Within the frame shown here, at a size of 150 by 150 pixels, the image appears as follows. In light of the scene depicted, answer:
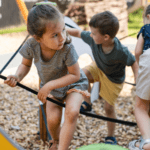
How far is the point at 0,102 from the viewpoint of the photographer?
2.60 meters

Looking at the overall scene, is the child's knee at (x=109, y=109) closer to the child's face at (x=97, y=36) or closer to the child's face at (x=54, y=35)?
Answer: the child's face at (x=97, y=36)

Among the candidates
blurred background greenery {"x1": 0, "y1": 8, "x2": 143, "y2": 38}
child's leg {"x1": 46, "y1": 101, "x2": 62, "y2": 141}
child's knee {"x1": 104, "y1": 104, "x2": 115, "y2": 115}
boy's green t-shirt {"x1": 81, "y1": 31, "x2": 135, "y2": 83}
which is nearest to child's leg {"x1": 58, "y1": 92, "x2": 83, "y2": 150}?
child's leg {"x1": 46, "y1": 101, "x2": 62, "y2": 141}

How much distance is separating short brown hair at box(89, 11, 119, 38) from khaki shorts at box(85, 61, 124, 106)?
37cm

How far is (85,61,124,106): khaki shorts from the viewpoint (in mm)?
1841

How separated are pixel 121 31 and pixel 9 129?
14.7 ft

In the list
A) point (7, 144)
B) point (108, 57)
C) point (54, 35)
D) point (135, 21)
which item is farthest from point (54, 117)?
point (135, 21)

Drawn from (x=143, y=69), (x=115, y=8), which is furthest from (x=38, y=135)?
(x=115, y=8)

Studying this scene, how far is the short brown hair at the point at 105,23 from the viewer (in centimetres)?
162

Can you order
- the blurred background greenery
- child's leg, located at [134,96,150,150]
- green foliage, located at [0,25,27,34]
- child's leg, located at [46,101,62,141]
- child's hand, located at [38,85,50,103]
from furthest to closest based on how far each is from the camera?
the blurred background greenery, green foliage, located at [0,25,27,34], child's leg, located at [46,101,62,141], child's hand, located at [38,85,50,103], child's leg, located at [134,96,150,150]

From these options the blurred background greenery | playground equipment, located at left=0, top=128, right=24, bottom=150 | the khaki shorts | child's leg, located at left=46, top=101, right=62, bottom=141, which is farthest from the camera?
the blurred background greenery

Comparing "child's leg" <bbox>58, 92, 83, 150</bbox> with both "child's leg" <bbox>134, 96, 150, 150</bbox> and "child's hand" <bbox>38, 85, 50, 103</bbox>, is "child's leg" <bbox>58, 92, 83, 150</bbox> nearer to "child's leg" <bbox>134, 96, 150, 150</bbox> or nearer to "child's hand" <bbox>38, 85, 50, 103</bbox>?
"child's hand" <bbox>38, 85, 50, 103</bbox>

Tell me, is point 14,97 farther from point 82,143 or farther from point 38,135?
point 82,143

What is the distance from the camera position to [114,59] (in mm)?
1662

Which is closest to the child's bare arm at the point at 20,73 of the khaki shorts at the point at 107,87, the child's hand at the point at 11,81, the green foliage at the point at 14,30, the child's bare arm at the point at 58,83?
the child's hand at the point at 11,81
